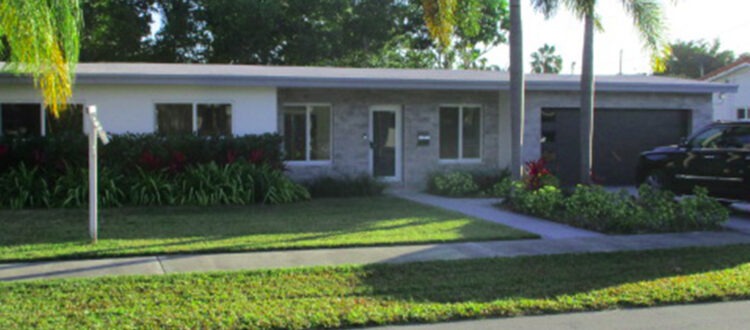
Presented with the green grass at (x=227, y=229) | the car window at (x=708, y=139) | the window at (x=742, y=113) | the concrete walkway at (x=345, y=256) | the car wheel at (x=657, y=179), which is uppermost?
the window at (x=742, y=113)

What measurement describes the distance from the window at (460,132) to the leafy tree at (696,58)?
46684 millimetres

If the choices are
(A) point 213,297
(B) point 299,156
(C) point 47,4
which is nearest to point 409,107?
(B) point 299,156

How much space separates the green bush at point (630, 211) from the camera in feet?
34.7

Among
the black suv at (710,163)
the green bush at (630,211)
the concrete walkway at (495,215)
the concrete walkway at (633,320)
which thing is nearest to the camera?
the concrete walkway at (633,320)

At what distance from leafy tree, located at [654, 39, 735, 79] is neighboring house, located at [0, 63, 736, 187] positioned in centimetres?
4477

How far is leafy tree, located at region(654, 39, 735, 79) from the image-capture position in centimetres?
5900

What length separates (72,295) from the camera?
21.3 ft

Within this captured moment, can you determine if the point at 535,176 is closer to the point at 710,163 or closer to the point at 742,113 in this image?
the point at 710,163

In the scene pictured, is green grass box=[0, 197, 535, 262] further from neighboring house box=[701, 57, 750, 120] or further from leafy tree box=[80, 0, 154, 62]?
neighboring house box=[701, 57, 750, 120]

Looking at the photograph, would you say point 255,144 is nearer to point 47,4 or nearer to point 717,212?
point 47,4

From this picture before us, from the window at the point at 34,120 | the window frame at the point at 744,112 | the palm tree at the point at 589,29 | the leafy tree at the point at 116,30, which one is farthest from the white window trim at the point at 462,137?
the leafy tree at the point at 116,30

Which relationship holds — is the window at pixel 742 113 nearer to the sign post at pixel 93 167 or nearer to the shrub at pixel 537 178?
the shrub at pixel 537 178

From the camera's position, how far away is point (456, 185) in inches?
615

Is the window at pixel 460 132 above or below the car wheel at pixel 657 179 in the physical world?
above
